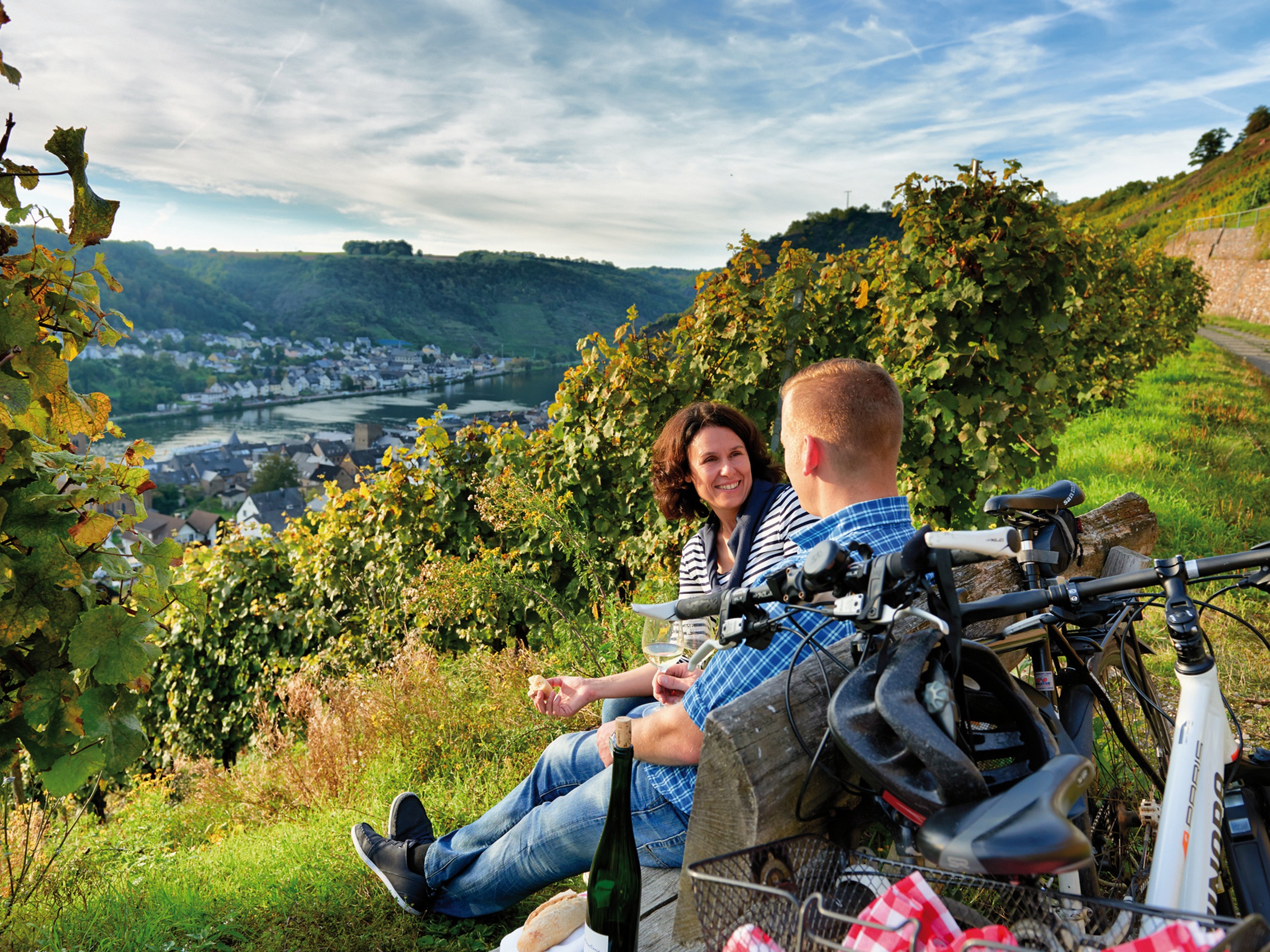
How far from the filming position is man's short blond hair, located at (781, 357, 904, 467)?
6.80 ft

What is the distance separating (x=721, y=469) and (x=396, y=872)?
2.00 m

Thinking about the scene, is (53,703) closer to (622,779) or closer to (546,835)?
(546,835)

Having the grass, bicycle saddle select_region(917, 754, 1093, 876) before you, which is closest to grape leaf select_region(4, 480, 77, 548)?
the grass

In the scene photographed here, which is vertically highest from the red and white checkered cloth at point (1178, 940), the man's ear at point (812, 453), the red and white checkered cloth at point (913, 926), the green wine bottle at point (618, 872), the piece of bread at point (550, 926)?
the man's ear at point (812, 453)

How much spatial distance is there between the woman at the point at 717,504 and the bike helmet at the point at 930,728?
4.56ft

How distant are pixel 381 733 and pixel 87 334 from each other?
8.69 feet

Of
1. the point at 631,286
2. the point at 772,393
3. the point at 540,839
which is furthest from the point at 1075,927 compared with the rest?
the point at 631,286

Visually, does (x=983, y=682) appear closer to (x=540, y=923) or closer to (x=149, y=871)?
(x=540, y=923)

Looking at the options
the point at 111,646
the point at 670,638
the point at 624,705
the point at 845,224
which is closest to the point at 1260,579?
the point at 670,638

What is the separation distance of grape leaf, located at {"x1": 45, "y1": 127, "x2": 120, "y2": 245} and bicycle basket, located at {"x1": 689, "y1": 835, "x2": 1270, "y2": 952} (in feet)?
7.49

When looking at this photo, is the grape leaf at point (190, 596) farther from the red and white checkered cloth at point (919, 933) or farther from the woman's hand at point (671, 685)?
the red and white checkered cloth at point (919, 933)

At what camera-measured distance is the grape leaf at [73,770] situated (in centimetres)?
211

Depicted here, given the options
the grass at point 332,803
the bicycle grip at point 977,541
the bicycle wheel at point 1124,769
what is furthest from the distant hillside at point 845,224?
the bicycle grip at point 977,541

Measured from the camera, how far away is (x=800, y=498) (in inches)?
84.6
